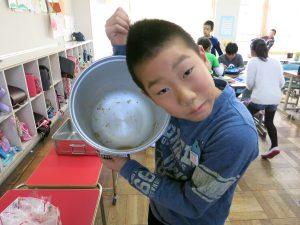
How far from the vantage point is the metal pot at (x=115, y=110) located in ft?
2.56

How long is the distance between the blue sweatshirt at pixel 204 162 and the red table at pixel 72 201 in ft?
1.43

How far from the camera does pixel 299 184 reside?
2.28 m

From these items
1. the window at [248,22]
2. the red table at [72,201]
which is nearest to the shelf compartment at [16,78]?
the red table at [72,201]

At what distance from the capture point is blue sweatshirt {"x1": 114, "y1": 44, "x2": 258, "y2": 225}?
→ 0.57 m

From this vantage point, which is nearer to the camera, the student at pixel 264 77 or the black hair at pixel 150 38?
the black hair at pixel 150 38

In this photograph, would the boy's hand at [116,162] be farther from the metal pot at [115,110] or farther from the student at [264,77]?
the student at [264,77]

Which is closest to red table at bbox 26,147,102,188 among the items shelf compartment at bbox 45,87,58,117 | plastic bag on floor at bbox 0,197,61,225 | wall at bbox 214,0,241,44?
plastic bag on floor at bbox 0,197,61,225

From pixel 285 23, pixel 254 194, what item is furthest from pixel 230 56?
pixel 285 23

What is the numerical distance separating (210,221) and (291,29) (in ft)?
23.3

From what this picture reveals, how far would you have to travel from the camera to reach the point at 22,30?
302 cm

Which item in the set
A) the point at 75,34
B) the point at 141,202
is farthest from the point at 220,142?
the point at 75,34

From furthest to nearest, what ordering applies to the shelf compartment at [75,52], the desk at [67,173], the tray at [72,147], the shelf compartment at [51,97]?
the shelf compartment at [75,52] < the shelf compartment at [51,97] < the tray at [72,147] < the desk at [67,173]

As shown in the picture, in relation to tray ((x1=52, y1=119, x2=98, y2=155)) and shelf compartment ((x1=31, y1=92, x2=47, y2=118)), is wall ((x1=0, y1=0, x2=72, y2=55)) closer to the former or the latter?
shelf compartment ((x1=31, y1=92, x2=47, y2=118))

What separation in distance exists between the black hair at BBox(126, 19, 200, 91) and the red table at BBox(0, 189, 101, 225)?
761mm
